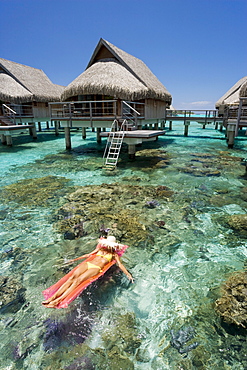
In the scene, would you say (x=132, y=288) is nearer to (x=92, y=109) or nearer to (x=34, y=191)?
(x=34, y=191)

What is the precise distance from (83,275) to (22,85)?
24.9 m

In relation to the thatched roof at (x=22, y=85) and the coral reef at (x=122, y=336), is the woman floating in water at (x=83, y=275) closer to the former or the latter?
the coral reef at (x=122, y=336)

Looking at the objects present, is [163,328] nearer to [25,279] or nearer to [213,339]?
[213,339]

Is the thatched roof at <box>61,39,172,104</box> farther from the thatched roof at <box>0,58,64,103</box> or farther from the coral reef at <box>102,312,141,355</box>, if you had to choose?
the coral reef at <box>102,312,141,355</box>

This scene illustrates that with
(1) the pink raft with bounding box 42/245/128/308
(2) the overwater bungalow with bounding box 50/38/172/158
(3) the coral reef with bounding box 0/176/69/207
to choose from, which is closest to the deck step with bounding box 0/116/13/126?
(2) the overwater bungalow with bounding box 50/38/172/158

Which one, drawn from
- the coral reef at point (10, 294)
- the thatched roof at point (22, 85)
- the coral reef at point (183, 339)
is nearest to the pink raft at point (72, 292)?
the coral reef at point (10, 294)

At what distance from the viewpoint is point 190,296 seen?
13.8 ft

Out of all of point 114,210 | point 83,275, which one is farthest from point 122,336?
point 114,210

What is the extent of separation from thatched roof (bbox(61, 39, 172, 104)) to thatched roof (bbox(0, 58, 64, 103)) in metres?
7.72

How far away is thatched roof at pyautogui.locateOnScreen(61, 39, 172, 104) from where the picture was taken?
591 inches

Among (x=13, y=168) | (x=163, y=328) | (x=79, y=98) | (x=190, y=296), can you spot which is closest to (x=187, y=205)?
(x=190, y=296)

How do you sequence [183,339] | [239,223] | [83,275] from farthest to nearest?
[239,223] → [83,275] → [183,339]

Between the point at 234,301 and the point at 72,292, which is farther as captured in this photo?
the point at 234,301

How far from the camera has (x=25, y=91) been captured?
23.2 meters
